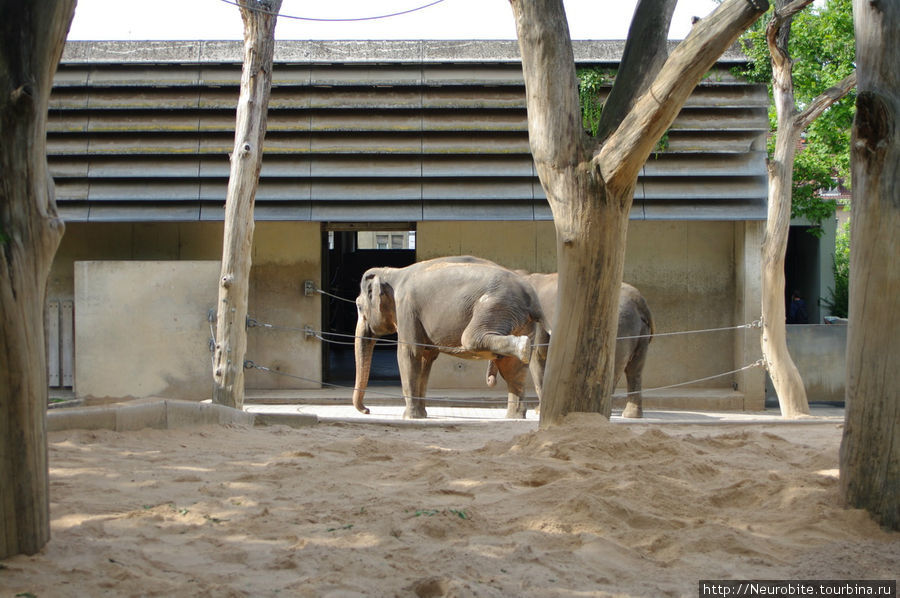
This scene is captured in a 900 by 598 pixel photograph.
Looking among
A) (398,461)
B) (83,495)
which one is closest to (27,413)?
(83,495)

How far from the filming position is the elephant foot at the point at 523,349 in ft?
31.7

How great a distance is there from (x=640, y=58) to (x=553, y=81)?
0.67 metres

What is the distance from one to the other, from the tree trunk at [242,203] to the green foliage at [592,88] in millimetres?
5313

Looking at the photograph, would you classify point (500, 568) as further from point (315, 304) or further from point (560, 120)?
point (315, 304)

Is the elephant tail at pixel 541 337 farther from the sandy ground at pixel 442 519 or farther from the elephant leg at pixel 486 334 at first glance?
the sandy ground at pixel 442 519

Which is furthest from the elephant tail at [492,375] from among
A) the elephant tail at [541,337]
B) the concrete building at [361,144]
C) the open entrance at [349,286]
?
the open entrance at [349,286]

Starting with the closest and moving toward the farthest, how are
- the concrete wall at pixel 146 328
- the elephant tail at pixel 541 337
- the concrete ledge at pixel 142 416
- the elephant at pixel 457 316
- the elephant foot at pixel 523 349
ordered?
the concrete ledge at pixel 142 416 → the elephant foot at pixel 523 349 → the elephant at pixel 457 316 → the elephant tail at pixel 541 337 → the concrete wall at pixel 146 328

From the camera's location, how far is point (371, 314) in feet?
37.0

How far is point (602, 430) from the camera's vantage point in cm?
582

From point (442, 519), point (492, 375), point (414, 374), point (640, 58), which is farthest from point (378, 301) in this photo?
point (442, 519)

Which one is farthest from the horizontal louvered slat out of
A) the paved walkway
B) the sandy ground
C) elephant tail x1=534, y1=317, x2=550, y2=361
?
the sandy ground

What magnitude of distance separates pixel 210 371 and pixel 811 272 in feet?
45.7

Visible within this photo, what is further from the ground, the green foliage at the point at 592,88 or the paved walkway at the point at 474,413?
the green foliage at the point at 592,88

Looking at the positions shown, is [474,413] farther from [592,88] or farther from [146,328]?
[592,88]
